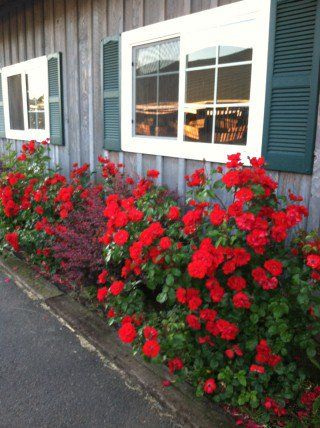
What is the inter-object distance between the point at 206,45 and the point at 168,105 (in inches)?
26.4

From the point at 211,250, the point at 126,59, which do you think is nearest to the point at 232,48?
the point at 126,59

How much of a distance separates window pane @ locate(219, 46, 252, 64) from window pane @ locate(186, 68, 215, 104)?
14cm

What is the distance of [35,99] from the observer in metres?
5.69

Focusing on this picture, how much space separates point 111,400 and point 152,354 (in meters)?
0.44

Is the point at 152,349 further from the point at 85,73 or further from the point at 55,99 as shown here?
the point at 55,99

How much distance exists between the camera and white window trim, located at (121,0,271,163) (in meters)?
2.67

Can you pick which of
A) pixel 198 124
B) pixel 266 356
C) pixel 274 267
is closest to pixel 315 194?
pixel 274 267

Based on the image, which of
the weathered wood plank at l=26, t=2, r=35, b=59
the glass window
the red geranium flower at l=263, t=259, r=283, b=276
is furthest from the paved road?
the weathered wood plank at l=26, t=2, r=35, b=59

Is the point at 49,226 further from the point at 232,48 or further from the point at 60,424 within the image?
the point at 232,48

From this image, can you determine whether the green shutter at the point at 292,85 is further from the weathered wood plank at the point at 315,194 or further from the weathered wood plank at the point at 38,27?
the weathered wood plank at the point at 38,27

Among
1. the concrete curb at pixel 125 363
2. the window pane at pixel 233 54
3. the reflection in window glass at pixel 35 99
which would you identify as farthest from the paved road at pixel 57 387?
the reflection in window glass at pixel 35 99

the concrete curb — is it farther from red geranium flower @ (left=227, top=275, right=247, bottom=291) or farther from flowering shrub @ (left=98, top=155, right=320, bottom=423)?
red geranium flower @ (left=227, top=275, right=247, bottom=291)

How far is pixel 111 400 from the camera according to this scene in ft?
6.95

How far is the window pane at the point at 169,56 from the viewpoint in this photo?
3428 millimetres
